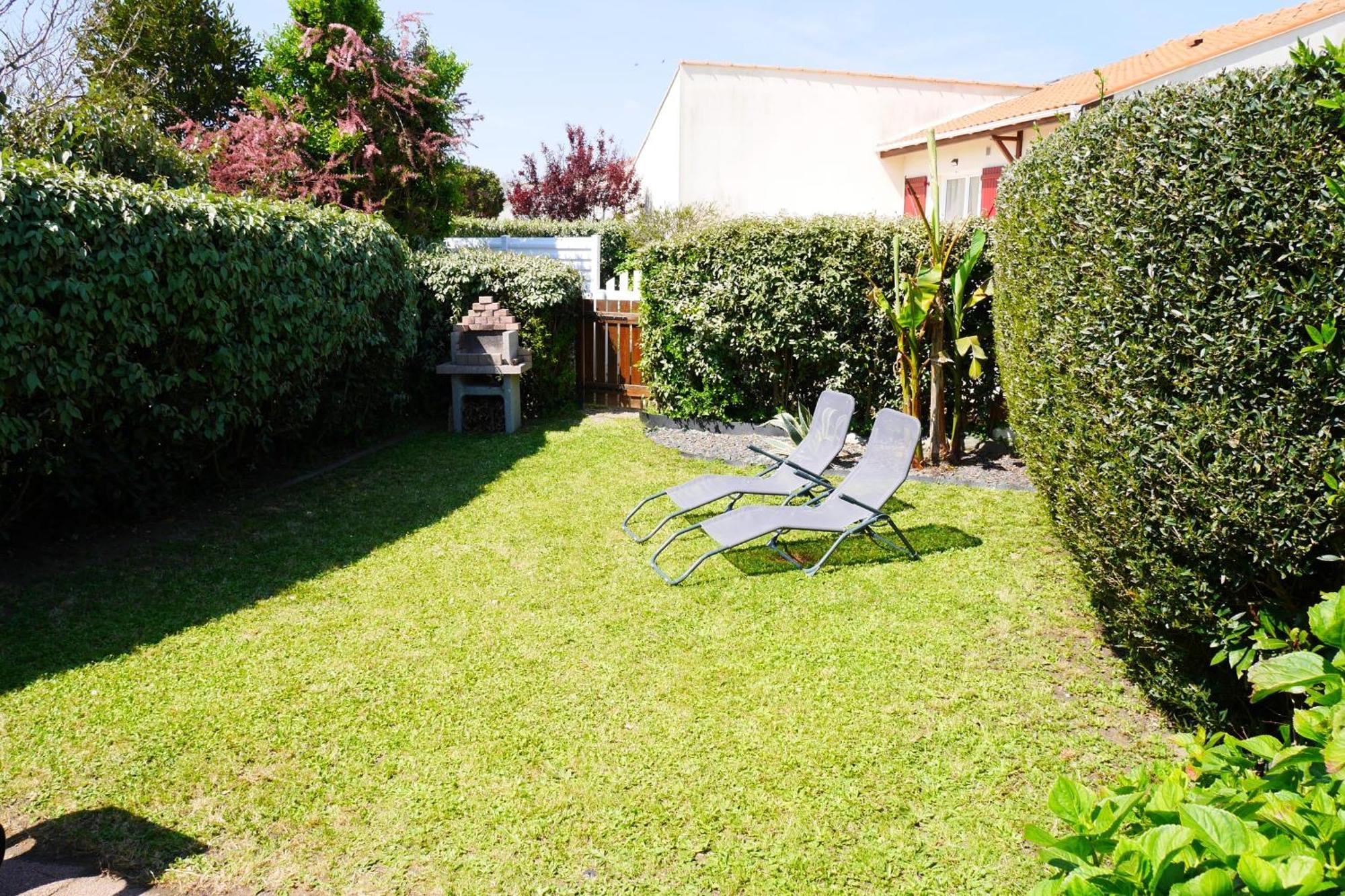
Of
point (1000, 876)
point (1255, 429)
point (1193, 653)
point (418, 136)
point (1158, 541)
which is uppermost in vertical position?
point (418, 136)

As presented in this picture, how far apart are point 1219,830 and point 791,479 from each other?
19.2ft

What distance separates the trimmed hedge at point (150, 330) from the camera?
530cm

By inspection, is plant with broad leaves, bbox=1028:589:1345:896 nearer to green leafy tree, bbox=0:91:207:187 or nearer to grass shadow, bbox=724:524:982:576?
grass shadow, bbox=724:524:982:576

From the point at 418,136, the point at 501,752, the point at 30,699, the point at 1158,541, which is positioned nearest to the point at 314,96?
the point at 418,136

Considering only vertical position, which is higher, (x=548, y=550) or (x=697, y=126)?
(x=697, y=126)

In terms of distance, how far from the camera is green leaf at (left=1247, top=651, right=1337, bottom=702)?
1676 mm

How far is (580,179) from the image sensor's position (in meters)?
30.1

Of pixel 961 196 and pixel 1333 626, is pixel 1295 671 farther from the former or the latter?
pixel 961 196

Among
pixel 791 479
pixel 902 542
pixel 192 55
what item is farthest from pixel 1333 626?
pixel 192 55

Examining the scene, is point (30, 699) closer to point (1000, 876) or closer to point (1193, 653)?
point (1000, 876)

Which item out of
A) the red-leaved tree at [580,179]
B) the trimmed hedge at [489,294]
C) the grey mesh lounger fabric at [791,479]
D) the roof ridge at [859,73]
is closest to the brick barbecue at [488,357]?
the trimmed hedge at [489,294]

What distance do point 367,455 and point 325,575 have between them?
12.2ft

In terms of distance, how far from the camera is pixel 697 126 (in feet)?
72.5

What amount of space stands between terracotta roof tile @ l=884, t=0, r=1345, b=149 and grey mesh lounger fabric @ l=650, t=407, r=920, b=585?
10.7 metres
